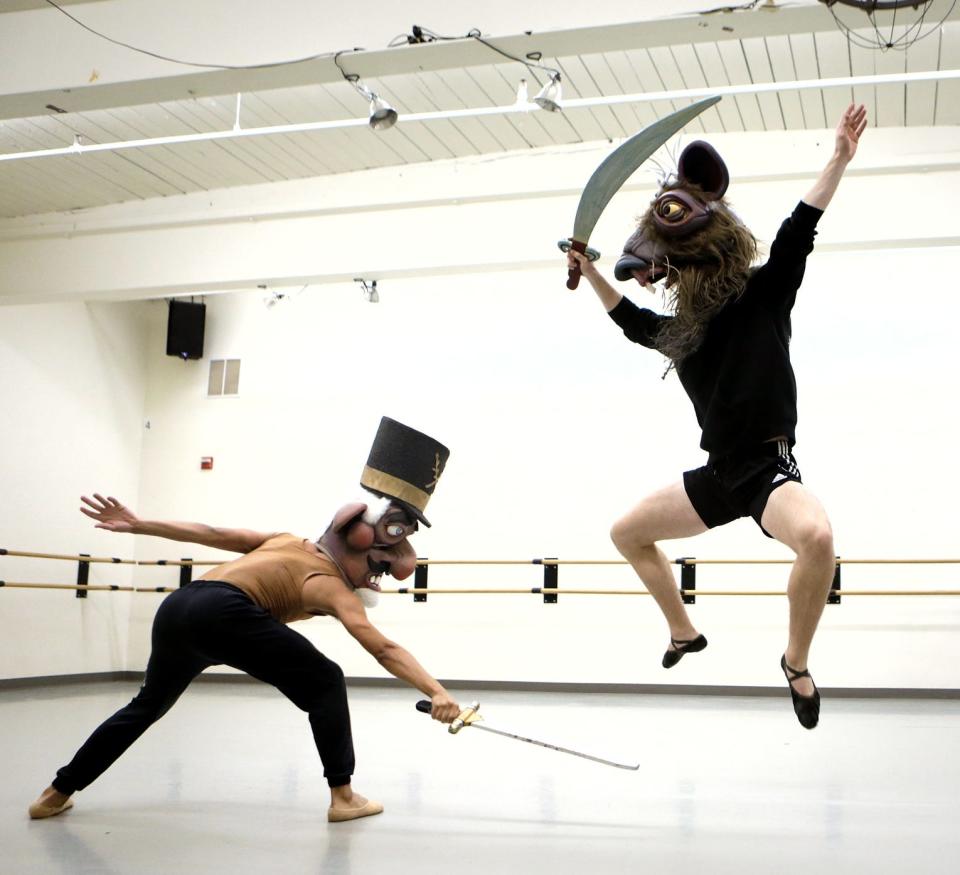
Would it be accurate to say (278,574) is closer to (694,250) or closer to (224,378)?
(694,250)

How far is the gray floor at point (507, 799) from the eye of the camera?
2.57 metres

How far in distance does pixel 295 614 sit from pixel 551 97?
10.1 feet

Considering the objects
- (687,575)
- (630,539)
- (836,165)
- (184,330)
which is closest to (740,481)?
(630,539)

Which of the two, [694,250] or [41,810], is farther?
[41,810]

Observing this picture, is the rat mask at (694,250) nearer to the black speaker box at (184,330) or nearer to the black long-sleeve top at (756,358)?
the black long-sleeve top at (756,358)

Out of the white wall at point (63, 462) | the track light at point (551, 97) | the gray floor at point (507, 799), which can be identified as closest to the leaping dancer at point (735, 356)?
the gray floor at point (507, 799)

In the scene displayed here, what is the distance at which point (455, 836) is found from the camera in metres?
2.83

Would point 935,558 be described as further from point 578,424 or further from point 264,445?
point 264,445

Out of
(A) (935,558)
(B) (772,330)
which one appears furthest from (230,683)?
(B) (772,330)

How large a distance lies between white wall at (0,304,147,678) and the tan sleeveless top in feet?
17.7

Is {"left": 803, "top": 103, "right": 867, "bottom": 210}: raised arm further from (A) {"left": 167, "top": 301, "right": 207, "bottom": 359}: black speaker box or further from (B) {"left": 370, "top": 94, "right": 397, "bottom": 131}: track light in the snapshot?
(A) {"left": 167, "top": 301, "right": 207, "bottom": 359}: black speaker box

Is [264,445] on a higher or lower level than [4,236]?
lower

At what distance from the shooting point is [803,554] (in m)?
2.58

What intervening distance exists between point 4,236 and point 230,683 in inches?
155
